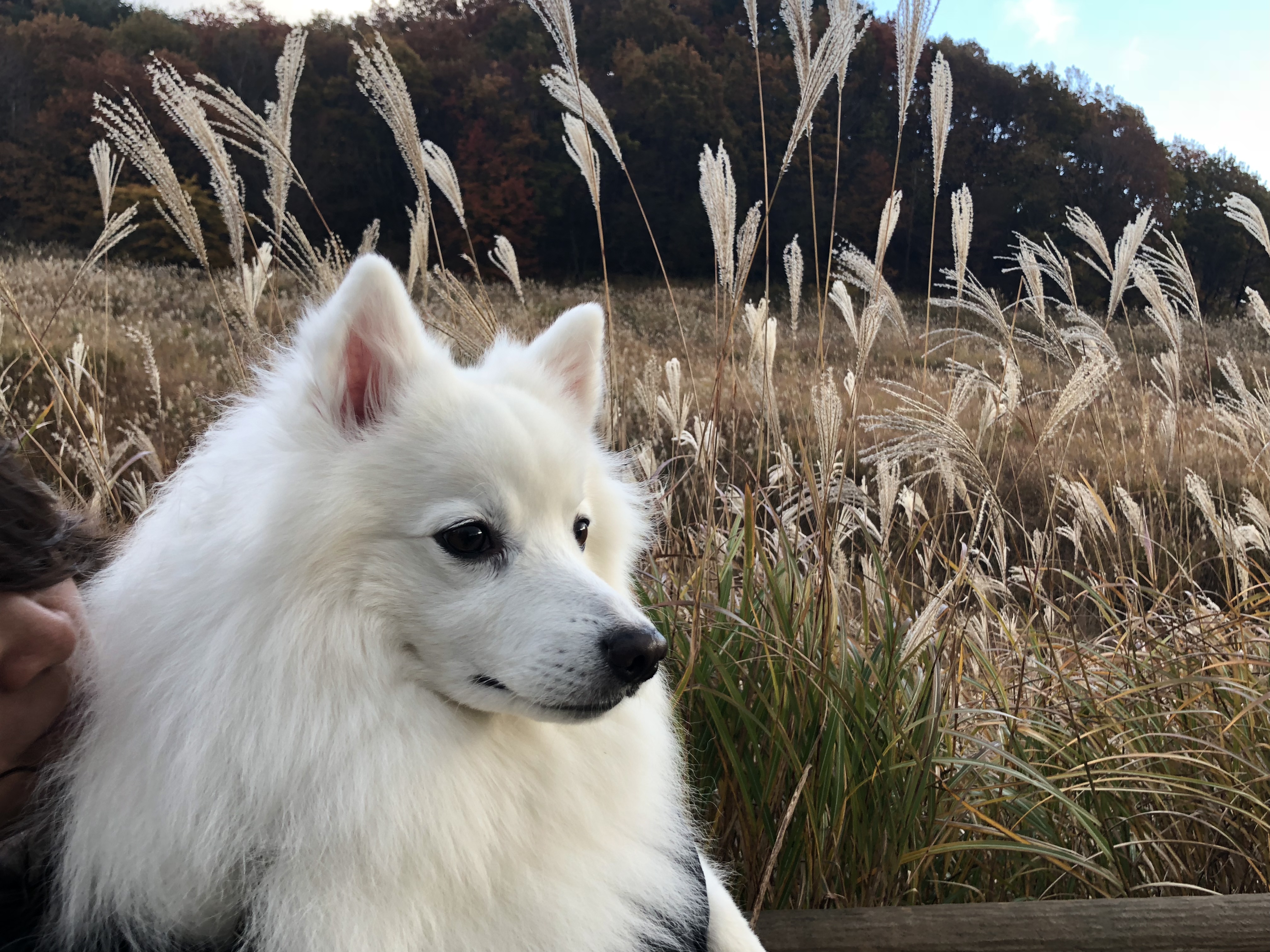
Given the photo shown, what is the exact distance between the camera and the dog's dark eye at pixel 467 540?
1066 mm

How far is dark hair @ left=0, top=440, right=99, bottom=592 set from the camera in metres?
0.92

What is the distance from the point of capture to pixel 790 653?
1.82 metres

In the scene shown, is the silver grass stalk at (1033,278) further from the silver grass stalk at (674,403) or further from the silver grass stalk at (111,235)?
the silver grass stalk at (111,235)

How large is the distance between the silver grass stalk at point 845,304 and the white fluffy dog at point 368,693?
127 cm

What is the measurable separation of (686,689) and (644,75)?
5475 mm

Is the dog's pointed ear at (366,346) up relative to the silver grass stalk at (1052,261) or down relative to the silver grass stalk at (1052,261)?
down

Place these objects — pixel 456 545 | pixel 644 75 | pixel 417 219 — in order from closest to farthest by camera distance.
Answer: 1. pixel 456 545
2. pixel 417 219
3. pixel 644 75

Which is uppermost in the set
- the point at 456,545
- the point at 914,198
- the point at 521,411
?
the point at 914,198

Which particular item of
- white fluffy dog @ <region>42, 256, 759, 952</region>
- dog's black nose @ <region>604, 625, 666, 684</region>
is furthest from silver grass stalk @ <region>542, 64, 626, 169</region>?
dog's black nose @ <region>604, 625, 666, 684</region>

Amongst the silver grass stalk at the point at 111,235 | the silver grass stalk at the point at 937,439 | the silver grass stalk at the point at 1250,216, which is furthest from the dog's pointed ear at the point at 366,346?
the silver grass stalk at the point at 1250,216

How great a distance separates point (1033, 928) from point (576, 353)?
1.32 meters

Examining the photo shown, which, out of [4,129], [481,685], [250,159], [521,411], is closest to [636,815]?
[481,685]

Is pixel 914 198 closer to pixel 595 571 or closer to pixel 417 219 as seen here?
pixel 417 219

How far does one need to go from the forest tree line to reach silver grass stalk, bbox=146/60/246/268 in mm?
1276
